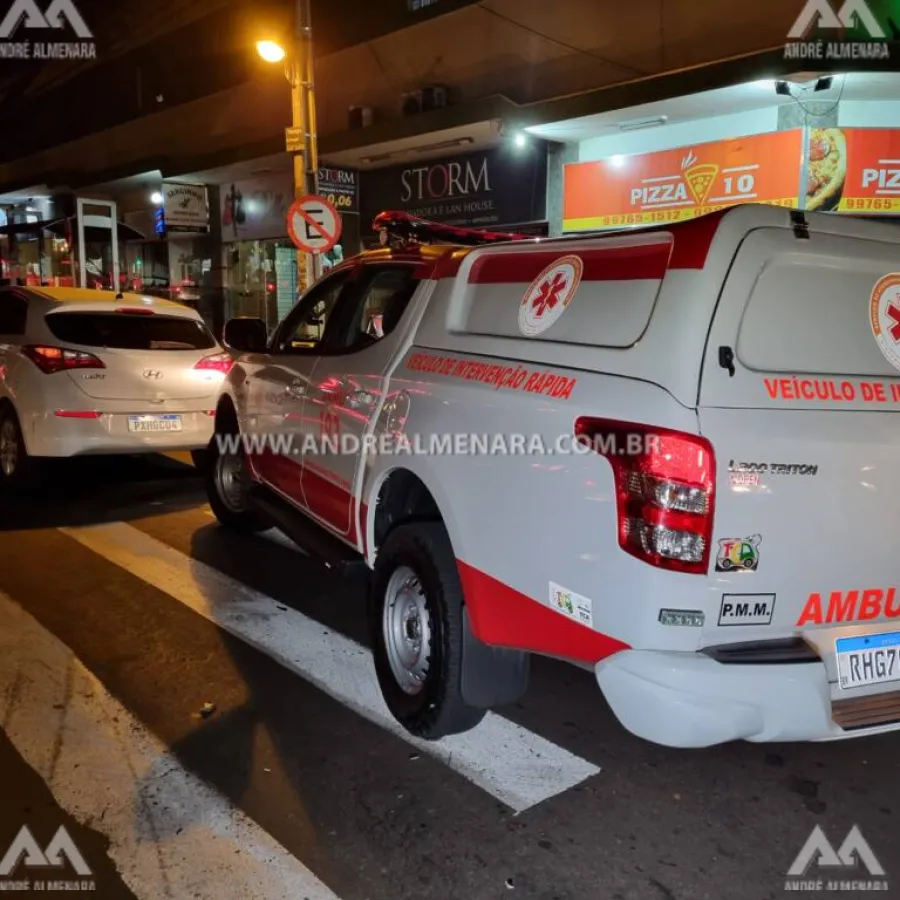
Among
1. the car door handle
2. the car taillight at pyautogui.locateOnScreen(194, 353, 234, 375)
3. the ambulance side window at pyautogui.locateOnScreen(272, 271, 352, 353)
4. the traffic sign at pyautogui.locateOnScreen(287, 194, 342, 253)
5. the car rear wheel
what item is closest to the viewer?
the car door handle

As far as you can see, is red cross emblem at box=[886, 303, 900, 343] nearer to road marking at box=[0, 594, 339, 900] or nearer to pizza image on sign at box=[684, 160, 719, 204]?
road marking at box=[0, 594, 339, 900]

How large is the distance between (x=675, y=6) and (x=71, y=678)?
10514mm

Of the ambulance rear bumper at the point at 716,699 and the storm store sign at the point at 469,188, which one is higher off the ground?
the storm store sign at the point at 469,188

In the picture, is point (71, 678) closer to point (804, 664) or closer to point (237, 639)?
point (237, 639)

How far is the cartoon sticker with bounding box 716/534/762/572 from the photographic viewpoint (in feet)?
Result: 8.45

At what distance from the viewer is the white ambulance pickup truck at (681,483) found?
8.45 ft

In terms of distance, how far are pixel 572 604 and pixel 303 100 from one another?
1013cm

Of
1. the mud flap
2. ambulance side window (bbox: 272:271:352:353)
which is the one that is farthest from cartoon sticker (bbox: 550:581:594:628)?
ambulance side window (bbox: 272:271:352:353)

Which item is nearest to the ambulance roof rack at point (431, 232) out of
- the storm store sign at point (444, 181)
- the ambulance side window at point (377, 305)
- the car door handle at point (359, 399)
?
the ambulance side window at point (377, 305)

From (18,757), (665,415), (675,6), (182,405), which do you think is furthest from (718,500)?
(675,6)

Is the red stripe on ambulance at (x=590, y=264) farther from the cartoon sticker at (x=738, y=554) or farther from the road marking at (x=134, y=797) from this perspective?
the road marking at (x=134, y=797)

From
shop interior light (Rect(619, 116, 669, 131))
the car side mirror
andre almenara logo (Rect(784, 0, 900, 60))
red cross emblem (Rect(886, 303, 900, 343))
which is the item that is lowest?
the car side mirror

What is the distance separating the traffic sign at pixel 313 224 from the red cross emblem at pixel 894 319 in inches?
314

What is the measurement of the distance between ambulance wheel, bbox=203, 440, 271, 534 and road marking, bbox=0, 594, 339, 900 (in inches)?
91.0
